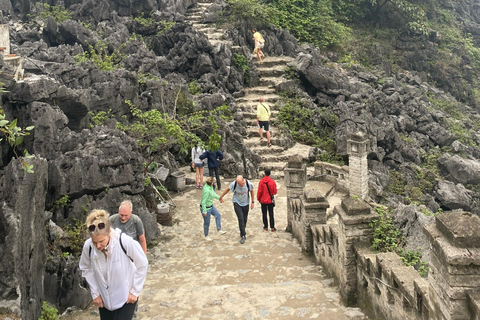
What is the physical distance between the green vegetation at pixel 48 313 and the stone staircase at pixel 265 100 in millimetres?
10820

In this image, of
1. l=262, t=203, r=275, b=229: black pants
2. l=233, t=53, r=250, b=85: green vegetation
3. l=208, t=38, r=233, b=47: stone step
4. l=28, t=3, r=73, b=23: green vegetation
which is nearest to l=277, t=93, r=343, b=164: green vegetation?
l=233, t=53, r=250, b=85: green vegetation

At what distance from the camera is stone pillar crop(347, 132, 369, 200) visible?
45.0 feet

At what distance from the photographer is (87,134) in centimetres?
1036

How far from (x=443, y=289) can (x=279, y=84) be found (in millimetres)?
19443

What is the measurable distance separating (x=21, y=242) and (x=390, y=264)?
5.30 metres

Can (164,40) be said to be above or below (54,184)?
above

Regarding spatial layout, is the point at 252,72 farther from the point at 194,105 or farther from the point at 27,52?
the point at 27,52

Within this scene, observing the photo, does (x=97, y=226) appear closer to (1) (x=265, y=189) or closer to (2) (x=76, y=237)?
(2) (x=76, y=237)

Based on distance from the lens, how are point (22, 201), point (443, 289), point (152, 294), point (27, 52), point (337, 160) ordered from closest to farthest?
point (443, 289) → point (22, 201) → point (152, 294) → point (27, 52) → point (337, 160)

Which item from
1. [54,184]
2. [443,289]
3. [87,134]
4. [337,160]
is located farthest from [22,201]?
[337,160]

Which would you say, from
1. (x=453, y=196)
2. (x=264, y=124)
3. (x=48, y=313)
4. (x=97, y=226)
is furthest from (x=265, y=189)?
(x=453, y=196)

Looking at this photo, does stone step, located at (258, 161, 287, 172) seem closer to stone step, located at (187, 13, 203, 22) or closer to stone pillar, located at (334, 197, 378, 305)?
stone pillar, located at (334, 197, 378, 305)

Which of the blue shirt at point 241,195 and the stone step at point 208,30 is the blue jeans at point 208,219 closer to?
the blue shirt at point 241,195

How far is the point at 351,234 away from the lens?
6770 mm
